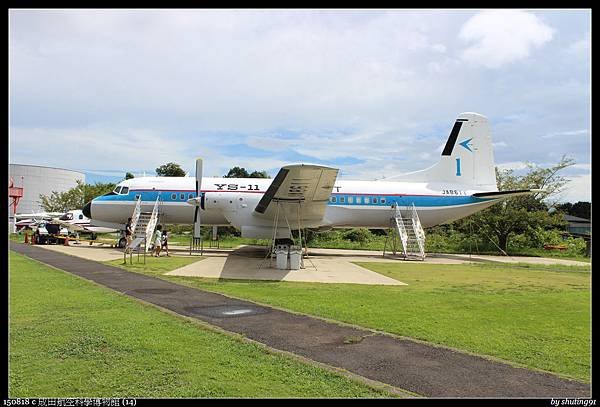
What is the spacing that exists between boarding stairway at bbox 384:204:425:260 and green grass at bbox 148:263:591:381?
7.98m

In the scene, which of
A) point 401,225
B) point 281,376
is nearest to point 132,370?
point 281,376

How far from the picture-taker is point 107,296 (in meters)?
8.92

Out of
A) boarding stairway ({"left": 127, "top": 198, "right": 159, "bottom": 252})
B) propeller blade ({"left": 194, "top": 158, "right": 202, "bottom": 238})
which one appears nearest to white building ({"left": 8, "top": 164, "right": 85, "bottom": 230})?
boarding stairway ({"left": 127, "top": 198, "right": 159, "bottom": 252})

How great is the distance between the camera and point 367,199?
2334 centimetres

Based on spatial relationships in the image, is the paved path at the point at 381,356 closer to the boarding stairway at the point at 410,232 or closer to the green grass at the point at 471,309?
the green grass at the point at 471,309

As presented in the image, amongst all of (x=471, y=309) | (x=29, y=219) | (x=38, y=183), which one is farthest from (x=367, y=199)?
(x=38, y=183)

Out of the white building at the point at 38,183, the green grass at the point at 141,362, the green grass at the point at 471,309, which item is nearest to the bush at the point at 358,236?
the green grass at the point at 471,309

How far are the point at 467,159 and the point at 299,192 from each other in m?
13.9

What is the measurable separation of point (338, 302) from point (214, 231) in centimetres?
1797

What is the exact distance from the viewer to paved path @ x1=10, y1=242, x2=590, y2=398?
4.33 meters

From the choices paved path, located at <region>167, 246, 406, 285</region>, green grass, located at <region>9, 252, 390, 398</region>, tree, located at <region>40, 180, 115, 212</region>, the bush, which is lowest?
paved path, located at <region>167, 246, 406, 285</region>

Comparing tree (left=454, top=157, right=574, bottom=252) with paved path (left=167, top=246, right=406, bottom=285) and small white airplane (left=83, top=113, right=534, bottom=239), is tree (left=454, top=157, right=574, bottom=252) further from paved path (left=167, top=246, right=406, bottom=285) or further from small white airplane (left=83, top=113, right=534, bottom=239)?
paved path (left=167, top=246, right=406, bottom=285)

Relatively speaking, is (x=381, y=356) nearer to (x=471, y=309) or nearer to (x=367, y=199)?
(x=471, y=309)

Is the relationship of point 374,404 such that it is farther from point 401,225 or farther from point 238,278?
point 401,225
